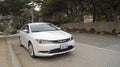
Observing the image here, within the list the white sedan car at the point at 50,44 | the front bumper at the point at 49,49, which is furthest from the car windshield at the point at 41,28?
the front bumper at the point at 49,49

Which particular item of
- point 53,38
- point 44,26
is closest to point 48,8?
point 44,26

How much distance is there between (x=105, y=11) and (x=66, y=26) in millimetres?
10033

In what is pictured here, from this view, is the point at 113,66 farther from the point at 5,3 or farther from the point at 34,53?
the point at 5,3

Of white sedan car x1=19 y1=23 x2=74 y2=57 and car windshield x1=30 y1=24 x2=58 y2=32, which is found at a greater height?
car windshield x1=30 y1=24 x2=58 y2=32

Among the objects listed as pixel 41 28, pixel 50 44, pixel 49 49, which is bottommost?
pixel 49 49

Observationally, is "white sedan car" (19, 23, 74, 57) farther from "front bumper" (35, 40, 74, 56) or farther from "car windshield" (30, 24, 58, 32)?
"car windshield" (30, 24, 58, 32)

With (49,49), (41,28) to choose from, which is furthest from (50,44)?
(41,28)

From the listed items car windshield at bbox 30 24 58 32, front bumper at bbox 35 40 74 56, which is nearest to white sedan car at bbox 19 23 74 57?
front bumper at bbox 35 40 74 56

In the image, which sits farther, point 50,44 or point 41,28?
point 41,28

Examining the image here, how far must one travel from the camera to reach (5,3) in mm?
18844

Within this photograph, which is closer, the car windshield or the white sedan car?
the white sedan car

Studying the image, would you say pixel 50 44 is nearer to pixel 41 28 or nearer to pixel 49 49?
pixel 49 49

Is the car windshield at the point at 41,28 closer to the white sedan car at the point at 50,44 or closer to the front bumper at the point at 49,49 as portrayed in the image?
the white sedan car at the point at 50,44

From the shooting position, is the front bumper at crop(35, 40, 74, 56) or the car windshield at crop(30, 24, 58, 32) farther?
the car windshield at crop(30, 24, 58, 32)
